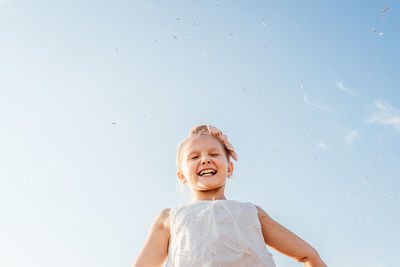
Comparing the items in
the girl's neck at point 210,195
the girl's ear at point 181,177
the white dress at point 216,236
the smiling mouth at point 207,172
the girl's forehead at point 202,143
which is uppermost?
the girl's forehead at point 202,143

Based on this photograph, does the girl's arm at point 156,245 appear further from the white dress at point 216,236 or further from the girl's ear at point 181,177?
the girl's ear at point 181,177

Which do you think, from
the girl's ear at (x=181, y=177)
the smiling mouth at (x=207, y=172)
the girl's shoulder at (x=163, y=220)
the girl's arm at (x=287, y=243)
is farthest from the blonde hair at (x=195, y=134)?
the girl's arm at (x=287, y=243)

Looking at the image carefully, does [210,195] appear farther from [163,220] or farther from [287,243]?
[287,243]

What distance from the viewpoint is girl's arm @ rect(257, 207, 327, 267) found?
431 cm

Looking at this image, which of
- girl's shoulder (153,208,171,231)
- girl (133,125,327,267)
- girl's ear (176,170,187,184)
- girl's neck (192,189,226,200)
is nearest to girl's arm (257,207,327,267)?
girl (133,125,327,267)

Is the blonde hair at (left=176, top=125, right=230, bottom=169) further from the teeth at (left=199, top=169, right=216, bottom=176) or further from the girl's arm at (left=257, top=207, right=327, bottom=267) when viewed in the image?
the girl's arm at (left=257, top=207, right=327, bottom=267)

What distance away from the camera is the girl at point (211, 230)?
391 cm

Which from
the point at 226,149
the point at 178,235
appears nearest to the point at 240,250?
the point at 178,235

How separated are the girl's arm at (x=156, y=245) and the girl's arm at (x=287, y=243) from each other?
3.15 feet

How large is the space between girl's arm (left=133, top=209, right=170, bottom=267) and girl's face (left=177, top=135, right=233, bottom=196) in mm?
489

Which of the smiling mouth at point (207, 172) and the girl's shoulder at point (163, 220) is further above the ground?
the smiling mouth at point (207, 172)

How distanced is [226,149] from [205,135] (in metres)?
0.33

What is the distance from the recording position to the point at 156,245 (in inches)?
173

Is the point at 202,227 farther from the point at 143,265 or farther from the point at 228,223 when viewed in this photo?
the point at 143,265
